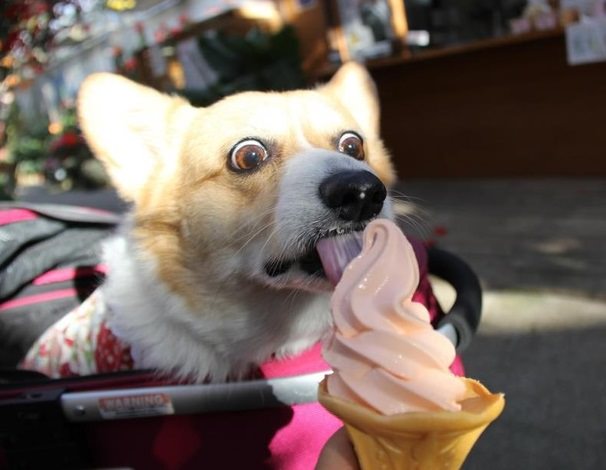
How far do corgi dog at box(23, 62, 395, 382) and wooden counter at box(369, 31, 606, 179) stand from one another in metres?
3.95

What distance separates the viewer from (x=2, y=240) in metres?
1.58

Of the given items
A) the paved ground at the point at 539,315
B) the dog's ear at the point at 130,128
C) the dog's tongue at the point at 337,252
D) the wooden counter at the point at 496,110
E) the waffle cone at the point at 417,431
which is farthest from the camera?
the wooden counter at the point at 496,110

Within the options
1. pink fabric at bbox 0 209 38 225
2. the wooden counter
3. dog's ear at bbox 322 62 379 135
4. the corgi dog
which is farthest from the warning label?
the wooden counter

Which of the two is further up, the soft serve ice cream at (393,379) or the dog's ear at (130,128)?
the dog's ear at (130,128)

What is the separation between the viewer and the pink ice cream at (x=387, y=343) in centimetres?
71

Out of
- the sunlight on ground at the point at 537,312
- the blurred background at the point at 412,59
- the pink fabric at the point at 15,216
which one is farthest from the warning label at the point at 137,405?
the blurred background at the point at 412,59

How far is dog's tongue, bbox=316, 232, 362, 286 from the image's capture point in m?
0.97

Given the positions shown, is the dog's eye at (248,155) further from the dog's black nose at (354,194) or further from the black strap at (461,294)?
the black strap at (461,294)

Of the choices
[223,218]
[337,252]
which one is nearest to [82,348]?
[223,218]

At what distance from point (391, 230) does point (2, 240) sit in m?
1.26

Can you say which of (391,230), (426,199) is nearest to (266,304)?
(391,230)

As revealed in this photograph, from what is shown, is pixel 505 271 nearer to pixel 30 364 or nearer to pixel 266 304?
pixel 266 304

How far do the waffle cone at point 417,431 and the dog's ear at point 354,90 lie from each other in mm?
1108

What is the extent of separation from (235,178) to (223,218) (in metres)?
0.10
